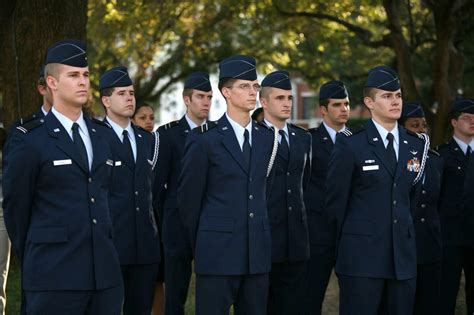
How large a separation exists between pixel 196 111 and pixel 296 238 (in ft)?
5.58

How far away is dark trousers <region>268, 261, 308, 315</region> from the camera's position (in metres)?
7.52

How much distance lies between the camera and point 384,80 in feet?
22.3

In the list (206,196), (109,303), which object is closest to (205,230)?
(206,196)

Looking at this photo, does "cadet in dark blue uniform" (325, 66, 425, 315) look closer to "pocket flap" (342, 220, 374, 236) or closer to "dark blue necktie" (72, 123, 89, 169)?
"pocket flap" (342, 220, 374, 236)

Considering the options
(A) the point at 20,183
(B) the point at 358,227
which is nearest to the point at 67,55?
(A) the point at 20,183

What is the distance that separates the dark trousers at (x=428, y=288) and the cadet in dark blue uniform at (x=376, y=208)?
134 centimetres

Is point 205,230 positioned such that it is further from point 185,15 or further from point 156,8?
point 185,15

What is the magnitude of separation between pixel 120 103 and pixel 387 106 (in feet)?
7.23

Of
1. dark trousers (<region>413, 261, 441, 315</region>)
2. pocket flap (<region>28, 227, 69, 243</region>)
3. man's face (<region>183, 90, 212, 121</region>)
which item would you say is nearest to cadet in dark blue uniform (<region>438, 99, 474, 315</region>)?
dark trousers (<region>413, 261, 441, 315</region>)

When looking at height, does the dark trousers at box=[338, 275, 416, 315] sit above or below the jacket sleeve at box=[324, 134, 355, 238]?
below

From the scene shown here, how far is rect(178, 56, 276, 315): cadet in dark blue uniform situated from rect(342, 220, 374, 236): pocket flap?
0.72 m

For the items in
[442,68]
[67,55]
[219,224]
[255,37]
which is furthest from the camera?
[255,37]

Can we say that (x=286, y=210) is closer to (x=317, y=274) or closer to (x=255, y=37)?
(x=317, y=274)

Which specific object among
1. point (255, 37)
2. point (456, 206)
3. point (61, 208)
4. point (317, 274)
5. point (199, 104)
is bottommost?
point (317, 274)
